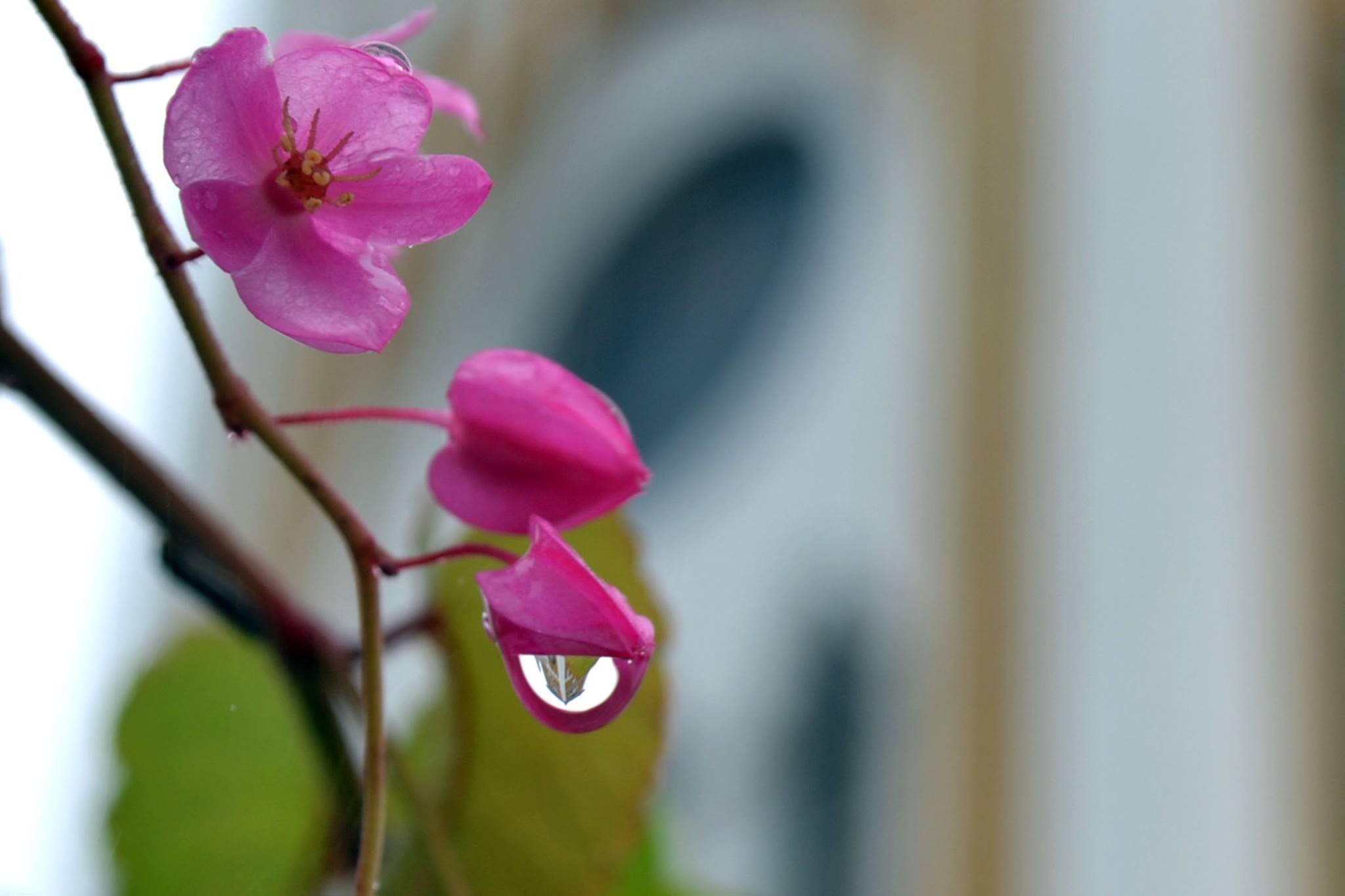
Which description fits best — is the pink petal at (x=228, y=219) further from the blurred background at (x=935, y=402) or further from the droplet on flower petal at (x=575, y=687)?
the blurred background at (x=935, y=402)

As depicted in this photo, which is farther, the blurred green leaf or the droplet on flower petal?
the blurred green leaf

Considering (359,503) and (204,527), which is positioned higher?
(204,527)

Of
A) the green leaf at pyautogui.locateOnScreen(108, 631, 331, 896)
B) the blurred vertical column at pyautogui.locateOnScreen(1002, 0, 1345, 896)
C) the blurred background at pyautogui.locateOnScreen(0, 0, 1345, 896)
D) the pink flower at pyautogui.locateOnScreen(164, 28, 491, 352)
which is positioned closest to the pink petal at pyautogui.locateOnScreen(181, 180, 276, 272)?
the pink flower at pyautogui.locateOnScreen(164, 28, 491, 352)

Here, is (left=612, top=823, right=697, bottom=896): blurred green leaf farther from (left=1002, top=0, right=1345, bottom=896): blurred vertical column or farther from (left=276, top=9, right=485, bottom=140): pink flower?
(left=1002, top=0, right=1345, bottom=896): blurred vertical column

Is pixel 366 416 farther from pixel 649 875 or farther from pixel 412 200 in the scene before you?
pixel 649 875

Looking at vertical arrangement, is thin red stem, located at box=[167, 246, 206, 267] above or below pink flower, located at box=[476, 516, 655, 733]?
above

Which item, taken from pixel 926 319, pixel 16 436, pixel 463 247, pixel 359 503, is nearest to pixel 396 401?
pixel 359 503

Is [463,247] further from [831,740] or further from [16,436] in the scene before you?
[16,436]
